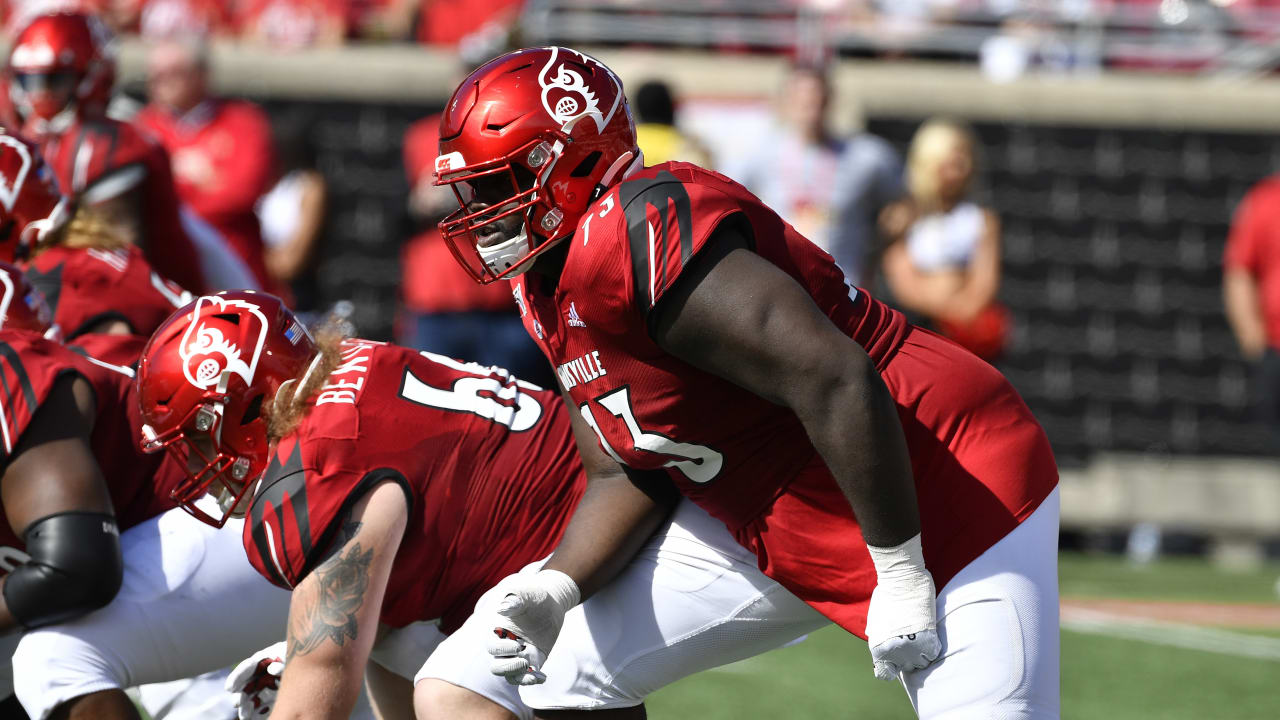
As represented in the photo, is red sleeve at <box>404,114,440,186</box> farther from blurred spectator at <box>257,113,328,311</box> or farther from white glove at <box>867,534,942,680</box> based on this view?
white glove at <box>867,534,942,680</box>

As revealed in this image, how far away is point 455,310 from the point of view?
22.9ft

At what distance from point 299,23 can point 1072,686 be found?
23.0 feet

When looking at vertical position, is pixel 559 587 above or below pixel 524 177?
below

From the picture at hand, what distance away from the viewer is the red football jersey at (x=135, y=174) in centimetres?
480

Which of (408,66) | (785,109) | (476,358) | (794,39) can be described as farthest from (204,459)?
(794,39)

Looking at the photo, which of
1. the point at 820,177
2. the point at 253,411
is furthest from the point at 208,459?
the point at 820,177

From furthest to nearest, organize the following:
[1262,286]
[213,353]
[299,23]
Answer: [299,23], [1262,286], [213,353]

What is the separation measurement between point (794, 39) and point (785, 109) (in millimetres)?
2788

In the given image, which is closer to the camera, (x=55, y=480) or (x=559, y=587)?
(x=559, y=587)

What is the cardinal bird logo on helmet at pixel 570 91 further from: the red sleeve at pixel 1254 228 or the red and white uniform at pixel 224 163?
the red sleeve at pixel 1254 228

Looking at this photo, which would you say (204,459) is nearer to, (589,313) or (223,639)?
(223,639)

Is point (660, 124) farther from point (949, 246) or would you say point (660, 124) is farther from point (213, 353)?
point (213, 353)

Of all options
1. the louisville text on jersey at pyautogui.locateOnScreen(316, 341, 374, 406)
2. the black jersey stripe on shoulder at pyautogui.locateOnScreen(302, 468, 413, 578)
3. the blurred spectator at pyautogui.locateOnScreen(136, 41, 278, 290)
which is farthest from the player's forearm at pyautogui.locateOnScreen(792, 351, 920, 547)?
the blurred spectator at pyautogui.locateOnScreen(136, 41, 278, 290)

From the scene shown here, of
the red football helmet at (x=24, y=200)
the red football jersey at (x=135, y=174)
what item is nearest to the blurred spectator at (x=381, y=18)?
the red football jersey at (x=135, y=174)
